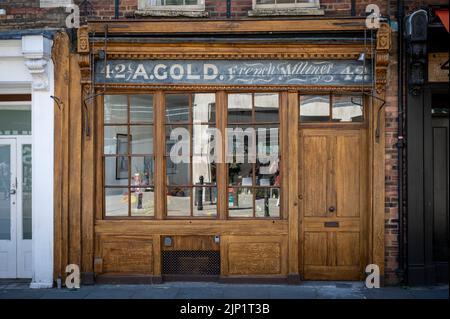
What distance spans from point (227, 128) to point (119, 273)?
2824 mm

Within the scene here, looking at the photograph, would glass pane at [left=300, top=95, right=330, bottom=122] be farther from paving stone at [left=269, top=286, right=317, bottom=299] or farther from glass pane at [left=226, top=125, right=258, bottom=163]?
paving stone at [left=269, top=286, right=317, bottom=299]

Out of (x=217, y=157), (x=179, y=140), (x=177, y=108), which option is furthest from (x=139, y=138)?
(x=217, y=157)

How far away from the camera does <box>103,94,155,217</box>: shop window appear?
341 inches

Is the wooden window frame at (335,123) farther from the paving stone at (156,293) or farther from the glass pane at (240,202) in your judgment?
the paving stone at (156,293)

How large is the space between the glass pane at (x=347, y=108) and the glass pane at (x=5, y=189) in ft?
17.5

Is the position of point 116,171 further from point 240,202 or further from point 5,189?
point 240,202

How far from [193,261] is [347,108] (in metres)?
3.40

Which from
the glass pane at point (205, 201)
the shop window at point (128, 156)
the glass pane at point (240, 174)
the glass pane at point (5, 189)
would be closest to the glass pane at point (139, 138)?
the shop window at point (128, 156)

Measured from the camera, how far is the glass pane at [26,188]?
350 inches

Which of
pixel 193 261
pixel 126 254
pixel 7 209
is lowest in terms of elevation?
pixel 193 261

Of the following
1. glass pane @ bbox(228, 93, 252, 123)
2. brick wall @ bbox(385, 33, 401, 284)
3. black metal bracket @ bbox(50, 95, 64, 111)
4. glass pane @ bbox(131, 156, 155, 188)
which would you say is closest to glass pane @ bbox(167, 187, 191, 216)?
glass pane @ bbox(131, 156, 155, 188)

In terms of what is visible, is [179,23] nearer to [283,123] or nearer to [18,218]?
[283,123]

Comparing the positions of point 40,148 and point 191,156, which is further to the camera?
point 191,156

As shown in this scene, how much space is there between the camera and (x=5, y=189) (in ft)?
29.4
